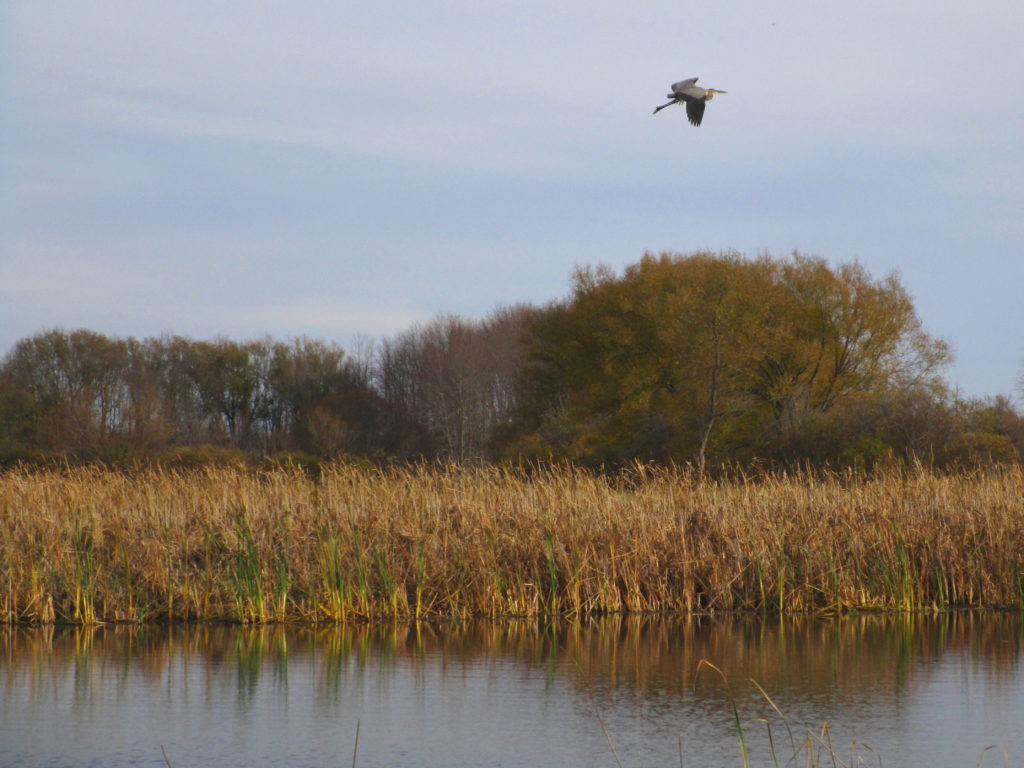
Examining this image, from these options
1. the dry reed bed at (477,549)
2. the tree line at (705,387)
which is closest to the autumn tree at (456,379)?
the tree line at (705,387)

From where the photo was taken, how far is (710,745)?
6.47 meters

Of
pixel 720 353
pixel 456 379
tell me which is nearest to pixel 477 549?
pixel 720 353

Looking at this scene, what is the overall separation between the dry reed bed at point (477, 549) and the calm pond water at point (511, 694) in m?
0.49

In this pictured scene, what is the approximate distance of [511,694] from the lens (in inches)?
315

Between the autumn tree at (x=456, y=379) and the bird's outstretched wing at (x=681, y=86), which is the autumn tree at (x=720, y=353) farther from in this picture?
the bird's outstretched wing at (x=681, y=86)

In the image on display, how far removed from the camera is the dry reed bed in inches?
439

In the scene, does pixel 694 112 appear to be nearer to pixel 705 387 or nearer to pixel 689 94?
pixel 689 94

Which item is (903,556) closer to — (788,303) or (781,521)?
(781,521)

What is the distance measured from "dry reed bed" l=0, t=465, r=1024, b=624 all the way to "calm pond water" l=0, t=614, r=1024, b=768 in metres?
0.49

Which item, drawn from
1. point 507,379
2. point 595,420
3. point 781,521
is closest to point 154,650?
point 781,521

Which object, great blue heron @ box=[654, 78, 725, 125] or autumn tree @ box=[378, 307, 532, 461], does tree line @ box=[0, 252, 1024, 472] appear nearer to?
autumn tree @ box=[378, 307, 532, 461]

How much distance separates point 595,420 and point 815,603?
97.1 ft

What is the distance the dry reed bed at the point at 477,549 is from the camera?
11148 mm

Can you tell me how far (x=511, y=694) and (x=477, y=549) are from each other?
11.9 ft
